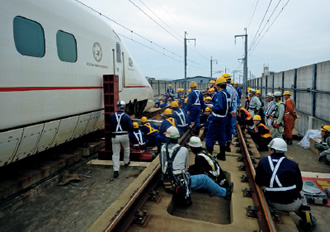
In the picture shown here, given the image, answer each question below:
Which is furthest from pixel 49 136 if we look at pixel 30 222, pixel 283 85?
pixel 283 85

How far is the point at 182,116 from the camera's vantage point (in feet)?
28.8

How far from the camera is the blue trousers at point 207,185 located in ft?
16.2

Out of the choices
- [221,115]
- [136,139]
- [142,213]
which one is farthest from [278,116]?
[142,213]

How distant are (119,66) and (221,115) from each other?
4829mm

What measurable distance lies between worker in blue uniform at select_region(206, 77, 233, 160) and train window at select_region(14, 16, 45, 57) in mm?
4266

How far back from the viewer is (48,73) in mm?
5398

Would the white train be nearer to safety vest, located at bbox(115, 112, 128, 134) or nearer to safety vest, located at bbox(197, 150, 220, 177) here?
safety vest, located at bbox(115, 112, 128, 134)

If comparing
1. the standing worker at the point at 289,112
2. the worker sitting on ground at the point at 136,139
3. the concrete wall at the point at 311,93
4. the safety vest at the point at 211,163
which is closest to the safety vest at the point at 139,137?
the worker sitting on ground at the point at 136,139

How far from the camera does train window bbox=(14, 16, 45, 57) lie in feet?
15.3

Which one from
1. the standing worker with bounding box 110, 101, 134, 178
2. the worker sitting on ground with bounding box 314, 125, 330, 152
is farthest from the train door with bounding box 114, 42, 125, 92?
the worker sitting on ground with bounding box 314, 125, 330, 152

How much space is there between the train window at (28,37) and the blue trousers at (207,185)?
13.6 feet

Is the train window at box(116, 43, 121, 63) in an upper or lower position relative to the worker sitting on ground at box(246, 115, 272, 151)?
upper

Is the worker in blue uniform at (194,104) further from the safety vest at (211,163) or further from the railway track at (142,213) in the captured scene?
the railway track at (142,213)

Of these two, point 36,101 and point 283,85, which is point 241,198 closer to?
point 36,101
